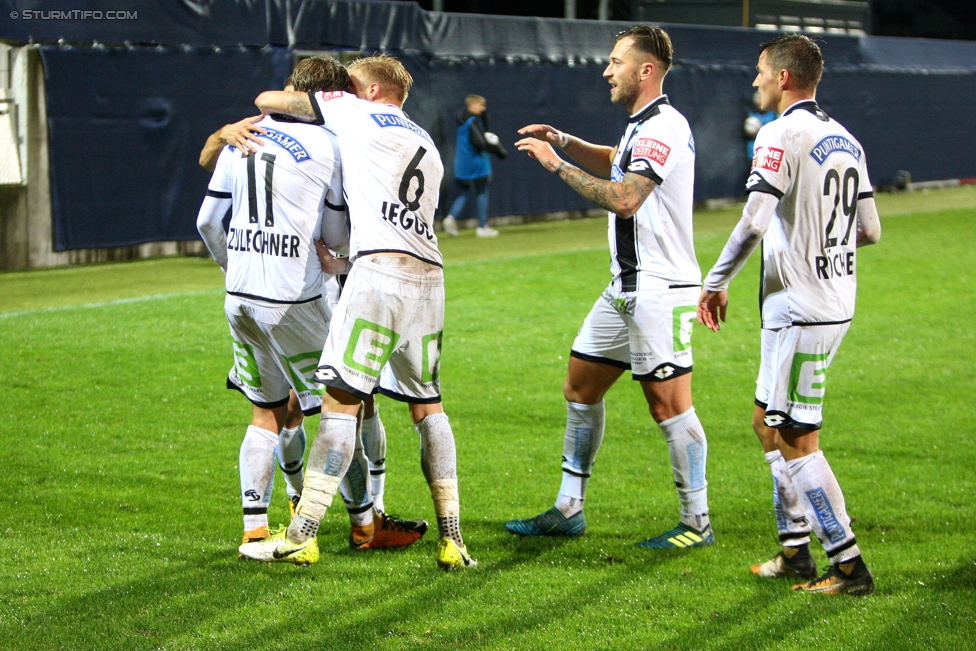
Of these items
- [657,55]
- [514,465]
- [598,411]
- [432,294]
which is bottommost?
[514,465]

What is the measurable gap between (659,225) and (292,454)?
205 centimetres

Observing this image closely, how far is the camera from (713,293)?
4668 mm

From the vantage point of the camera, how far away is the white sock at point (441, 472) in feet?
15.8

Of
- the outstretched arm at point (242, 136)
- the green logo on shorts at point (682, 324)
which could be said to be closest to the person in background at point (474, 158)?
the green logo on shorts at point (682, 324)

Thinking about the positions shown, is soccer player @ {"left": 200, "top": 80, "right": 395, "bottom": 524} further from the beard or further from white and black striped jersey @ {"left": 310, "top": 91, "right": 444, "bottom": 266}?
the beard

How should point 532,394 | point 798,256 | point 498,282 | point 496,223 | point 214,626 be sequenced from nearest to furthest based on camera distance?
point 214,626
point 798,256
point 532,394
point 498,282
point 496,223

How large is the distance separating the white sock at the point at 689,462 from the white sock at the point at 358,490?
1395 mm

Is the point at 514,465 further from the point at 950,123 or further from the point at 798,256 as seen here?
the point at 950,123

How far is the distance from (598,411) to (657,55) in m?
1.72

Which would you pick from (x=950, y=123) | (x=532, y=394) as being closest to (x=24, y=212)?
(x=532, y=394)

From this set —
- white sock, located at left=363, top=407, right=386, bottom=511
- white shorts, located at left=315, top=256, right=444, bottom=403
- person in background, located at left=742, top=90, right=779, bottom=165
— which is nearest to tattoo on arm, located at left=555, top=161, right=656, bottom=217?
white shorts, located at left=315, top=256, right=444, bottom=403

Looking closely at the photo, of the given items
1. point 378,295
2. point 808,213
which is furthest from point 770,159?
point 378,295

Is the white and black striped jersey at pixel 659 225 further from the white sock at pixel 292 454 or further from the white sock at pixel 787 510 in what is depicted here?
the white sock at pixel 292 454

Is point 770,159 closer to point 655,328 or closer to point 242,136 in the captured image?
point 655,328
